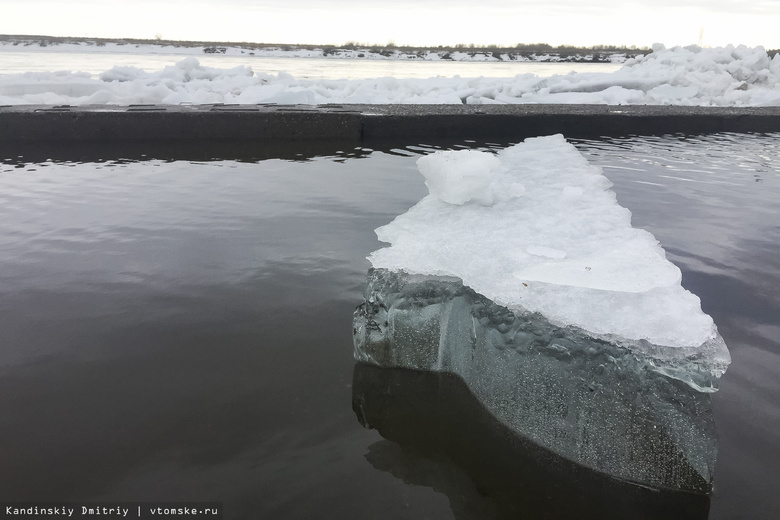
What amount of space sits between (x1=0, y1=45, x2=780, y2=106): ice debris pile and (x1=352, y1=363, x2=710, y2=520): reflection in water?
9167 millimetres

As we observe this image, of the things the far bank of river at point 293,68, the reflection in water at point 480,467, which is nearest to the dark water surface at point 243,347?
the reflection in water at point 480,467

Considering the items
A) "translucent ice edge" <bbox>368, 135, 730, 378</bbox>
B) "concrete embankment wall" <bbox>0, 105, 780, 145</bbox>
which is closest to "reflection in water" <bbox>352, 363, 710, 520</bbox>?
"translucent ice edge" <bbox>368, 135, 730, 378</bbox>

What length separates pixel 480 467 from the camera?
185 cm

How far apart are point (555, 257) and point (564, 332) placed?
0.54m

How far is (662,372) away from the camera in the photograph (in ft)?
5.44

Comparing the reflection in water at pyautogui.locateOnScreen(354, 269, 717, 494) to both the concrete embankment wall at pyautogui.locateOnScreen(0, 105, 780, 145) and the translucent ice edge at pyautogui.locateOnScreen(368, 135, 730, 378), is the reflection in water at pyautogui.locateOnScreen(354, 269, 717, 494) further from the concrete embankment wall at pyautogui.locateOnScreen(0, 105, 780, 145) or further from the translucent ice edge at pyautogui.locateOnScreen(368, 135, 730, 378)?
the concrete embankment wall at pyautogui.locateOnScreen(0, 105, 780, 145)

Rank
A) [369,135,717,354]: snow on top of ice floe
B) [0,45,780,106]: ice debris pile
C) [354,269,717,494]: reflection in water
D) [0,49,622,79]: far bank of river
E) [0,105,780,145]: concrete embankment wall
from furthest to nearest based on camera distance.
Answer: [0,49,622,79]: far bank of river → [0,45,780,106]: ice debris pile → [0,105,780,145]: concrete embankment wall → [369,135,717,354]: snow on top of ice floe → [354,269,717,494]: reflection in water

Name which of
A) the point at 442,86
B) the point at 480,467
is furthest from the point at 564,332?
the point at 442,86

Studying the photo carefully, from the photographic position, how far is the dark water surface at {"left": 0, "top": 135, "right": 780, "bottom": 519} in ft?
5.81

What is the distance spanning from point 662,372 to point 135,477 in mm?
1684

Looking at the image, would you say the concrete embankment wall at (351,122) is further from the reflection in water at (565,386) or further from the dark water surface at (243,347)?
the reflection in water at (565,386)

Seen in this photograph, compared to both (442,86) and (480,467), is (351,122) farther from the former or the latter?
(480,467)

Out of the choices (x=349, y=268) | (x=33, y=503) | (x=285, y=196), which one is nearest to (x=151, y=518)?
(x=33, y=503)

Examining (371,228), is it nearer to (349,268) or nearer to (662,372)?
(349,268)
